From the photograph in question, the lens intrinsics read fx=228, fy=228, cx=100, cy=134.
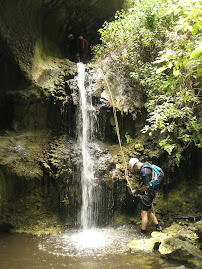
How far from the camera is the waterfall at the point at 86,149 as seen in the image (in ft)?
20.6

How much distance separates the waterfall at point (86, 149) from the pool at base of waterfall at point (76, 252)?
598mm

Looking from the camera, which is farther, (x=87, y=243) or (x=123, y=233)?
(x=123, y=233)

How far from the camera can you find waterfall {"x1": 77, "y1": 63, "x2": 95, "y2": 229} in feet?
20.6

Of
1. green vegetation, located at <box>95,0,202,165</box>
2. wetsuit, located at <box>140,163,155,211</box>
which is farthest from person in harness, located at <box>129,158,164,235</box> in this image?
green vegetation, located at <box>95,0,202,165</box>

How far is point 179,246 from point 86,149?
151 inches

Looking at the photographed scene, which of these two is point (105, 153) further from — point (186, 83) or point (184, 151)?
point (186, 83)

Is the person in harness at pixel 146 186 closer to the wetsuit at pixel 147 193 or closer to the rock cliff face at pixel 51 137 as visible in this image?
the wetsuit at pixel 147 193

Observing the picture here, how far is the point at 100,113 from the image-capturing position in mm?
7402

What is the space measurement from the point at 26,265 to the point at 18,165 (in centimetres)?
295

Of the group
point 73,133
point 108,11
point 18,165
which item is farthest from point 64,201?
point 108,11

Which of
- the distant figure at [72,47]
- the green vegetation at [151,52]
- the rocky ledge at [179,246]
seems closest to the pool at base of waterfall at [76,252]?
the rocky ledge at [179,246]

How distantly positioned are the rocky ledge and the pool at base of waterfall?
131mm

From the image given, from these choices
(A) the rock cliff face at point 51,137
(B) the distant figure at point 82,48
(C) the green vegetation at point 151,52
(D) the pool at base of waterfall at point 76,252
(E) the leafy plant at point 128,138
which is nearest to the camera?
(D) the pool at base of waterfall at point 76,252

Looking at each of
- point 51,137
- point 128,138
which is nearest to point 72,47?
point 51,137
